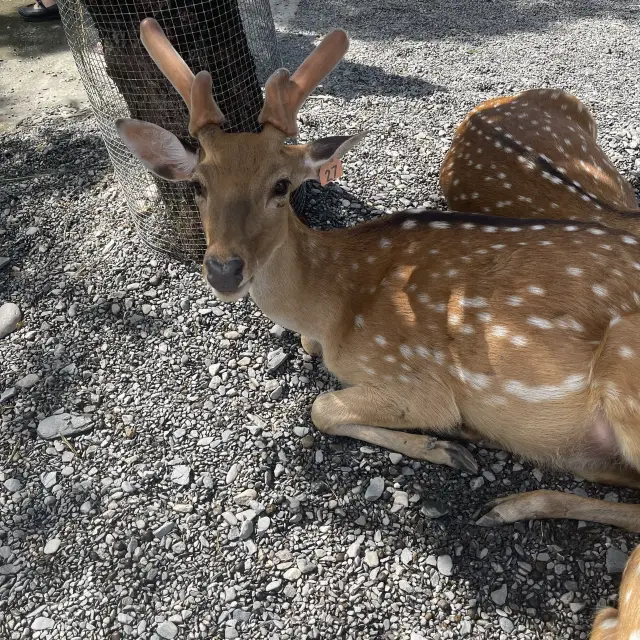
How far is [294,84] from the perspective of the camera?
2248 mm

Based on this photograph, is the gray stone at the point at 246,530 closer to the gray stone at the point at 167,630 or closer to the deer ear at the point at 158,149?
the gray stone at the point at 167,630

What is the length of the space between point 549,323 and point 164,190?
2.25 meters

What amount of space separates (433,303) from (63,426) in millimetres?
1750

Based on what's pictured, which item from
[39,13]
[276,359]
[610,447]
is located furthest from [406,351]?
[39,13]

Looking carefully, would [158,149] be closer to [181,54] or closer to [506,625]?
[181,54]

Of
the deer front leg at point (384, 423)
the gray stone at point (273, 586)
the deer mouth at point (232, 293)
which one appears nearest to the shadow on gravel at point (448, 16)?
the deer front leg at point (384, 423)

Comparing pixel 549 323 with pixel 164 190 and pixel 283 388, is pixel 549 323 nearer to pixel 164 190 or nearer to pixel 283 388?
pixel 283 388

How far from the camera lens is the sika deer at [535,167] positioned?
291 centimetres

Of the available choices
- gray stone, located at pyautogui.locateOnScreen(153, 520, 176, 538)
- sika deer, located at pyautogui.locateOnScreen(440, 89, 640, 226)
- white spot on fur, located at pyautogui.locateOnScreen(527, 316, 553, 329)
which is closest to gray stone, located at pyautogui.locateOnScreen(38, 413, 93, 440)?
gray stone, located at pyautogui.locateOnScreen(153, 520, 176, 538)

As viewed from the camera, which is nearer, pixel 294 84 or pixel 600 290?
pixel 600 290

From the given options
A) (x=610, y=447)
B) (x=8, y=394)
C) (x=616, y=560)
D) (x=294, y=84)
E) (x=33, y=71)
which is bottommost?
(x=616, y=560)

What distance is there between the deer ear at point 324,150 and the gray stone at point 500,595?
5.55 feet

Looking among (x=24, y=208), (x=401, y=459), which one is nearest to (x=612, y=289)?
(x=401, y=459)

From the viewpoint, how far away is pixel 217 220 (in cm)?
201
